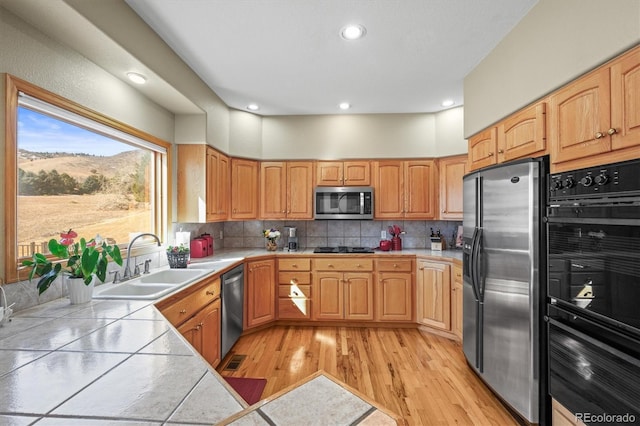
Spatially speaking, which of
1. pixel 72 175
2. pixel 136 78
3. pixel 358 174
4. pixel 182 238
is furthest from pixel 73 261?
pixel 358 174

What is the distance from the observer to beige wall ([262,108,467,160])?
370cm

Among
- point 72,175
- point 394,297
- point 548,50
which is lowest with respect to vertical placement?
point 394,297

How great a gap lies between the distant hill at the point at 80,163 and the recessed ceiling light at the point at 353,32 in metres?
2.04

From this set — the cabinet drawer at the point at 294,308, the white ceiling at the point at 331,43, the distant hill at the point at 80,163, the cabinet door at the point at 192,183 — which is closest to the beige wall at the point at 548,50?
the white ceiling at the point at 331,43

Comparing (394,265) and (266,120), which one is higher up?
(266,120)

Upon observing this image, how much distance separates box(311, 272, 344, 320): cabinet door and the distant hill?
2223mm

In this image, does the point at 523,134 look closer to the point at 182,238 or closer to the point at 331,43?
the point at 331,43

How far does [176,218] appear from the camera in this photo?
Answer: 3039 mm

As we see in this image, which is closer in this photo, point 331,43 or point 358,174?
point 331,43

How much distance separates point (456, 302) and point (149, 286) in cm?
288

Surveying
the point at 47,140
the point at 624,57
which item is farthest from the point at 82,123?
the point at 624,57

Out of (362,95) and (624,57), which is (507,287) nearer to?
(624,57)

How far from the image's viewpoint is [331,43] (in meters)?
2.18

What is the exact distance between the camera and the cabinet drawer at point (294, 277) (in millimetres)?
3475
